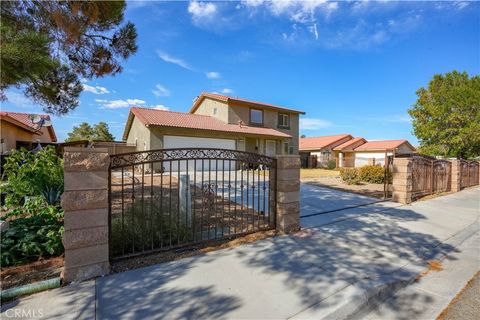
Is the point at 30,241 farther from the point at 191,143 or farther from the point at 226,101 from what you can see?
the point at 226,101

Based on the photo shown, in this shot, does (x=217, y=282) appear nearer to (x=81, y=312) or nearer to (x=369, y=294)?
(x=81, y=312)

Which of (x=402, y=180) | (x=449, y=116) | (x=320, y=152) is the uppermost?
(x=449, y=116)

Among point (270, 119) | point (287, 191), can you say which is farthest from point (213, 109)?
point (287, 191)

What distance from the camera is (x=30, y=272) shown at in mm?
3105

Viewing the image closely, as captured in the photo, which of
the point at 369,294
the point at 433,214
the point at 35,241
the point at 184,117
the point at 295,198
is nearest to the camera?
the point at 369,294

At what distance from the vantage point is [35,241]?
3594 mm

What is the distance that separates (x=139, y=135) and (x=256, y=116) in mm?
9919

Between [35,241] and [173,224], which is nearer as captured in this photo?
[35,241]

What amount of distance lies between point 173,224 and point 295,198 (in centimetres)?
227

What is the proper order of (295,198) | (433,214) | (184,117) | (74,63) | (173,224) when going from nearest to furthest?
(173,224)
(295,198)
(74,63)
(433,214)
(184,117)

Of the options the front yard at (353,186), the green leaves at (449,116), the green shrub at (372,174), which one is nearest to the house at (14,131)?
the front yard at (353,186)

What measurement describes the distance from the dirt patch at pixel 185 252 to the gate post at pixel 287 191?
0.30 meters

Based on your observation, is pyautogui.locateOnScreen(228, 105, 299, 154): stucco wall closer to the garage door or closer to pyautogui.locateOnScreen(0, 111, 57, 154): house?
the garage door

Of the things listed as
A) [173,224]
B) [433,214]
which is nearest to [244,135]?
[433,214]
